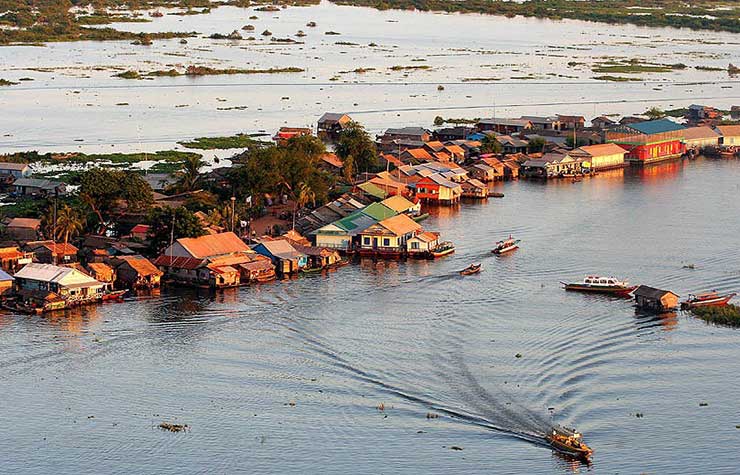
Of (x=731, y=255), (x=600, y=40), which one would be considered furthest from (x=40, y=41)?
(x=731, y=255)

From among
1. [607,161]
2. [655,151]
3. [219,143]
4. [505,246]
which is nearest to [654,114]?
[655,151]

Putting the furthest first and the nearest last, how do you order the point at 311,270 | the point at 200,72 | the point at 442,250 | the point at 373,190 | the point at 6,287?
the point at 200,72 < the point at 373,190 < the point at 442,250 < the point at 311,270 < the point at 6,287

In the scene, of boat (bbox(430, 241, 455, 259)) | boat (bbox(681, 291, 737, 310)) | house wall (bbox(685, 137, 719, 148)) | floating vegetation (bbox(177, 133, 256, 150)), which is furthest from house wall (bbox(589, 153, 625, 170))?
boat (bbox(681, 291, 737, 310))

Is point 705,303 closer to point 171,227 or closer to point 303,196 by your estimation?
point 171,227

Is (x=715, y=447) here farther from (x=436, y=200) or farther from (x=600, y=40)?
(x=600, y=40)

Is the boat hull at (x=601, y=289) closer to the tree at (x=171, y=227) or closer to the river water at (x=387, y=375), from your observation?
the river water at (x=387, y=375)

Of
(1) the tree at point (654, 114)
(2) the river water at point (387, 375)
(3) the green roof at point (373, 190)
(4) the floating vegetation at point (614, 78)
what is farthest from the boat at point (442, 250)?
Result: (4) the floating vegetation at point (614, 78)
